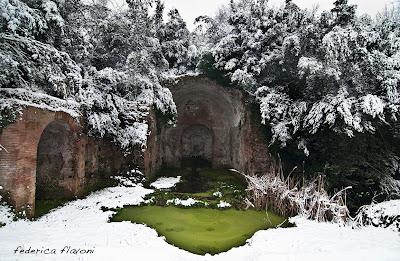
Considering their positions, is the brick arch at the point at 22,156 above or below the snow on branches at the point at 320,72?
below

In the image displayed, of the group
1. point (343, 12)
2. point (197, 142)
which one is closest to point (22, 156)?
point (343, 12)

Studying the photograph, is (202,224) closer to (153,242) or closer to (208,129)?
(153,242)

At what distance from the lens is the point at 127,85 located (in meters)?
10.5

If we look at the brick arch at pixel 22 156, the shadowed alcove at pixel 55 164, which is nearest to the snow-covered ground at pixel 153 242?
the brick arch at pixel 22 156

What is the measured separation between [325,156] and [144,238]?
618 centimetres

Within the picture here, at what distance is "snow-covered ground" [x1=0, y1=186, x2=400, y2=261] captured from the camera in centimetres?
511

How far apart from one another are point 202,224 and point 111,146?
465 centimetres

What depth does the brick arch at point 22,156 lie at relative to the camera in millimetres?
6289

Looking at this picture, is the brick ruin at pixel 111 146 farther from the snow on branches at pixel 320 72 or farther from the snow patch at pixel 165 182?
the snow on branches at pixel 320 72

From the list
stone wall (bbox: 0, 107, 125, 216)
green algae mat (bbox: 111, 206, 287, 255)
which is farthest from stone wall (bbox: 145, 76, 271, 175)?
green algae mat (bbox: 111, 206, 287, 255)

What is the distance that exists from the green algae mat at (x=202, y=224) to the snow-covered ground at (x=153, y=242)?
0.26 m

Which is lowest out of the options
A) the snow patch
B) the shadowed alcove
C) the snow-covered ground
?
the snow-covered ground

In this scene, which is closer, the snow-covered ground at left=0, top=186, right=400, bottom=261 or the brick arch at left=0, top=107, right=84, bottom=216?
the snow-covered ground at left=0, top=186, right=400, bottom=261

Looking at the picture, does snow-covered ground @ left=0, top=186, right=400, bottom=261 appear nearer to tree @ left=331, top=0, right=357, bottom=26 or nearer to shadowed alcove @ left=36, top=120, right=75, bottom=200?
shadowed alcove @ left=36, top=120, right=75, bottom=200
